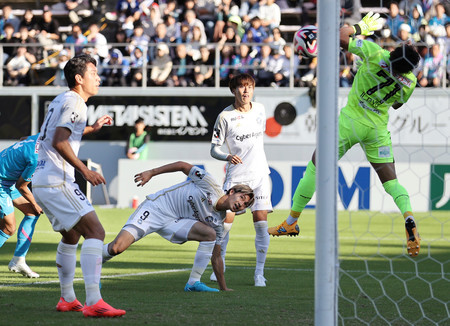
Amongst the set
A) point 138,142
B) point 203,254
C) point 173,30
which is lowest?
point 138,142

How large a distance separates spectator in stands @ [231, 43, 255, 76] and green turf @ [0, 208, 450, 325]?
8.12m

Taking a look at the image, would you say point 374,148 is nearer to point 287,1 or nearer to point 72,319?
point 72,319

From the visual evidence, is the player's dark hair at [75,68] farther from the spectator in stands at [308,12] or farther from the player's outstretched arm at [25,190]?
the spectator in stands at [308,12]

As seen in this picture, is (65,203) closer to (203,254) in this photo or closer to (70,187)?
(70,187)

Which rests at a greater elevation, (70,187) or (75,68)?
(75,68)

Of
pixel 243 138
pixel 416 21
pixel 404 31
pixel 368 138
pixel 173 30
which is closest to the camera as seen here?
pixel 368 138

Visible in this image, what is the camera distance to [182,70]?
1983 cm

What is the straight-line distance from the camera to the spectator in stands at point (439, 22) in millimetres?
11878

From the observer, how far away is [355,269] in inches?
330

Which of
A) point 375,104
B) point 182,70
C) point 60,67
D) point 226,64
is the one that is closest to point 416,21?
point 375,104

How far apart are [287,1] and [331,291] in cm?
1865

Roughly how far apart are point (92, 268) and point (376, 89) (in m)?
3.03

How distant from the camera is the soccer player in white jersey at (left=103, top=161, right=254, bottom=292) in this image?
6.37m

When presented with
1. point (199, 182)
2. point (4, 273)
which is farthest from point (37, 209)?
point (199, 182)
